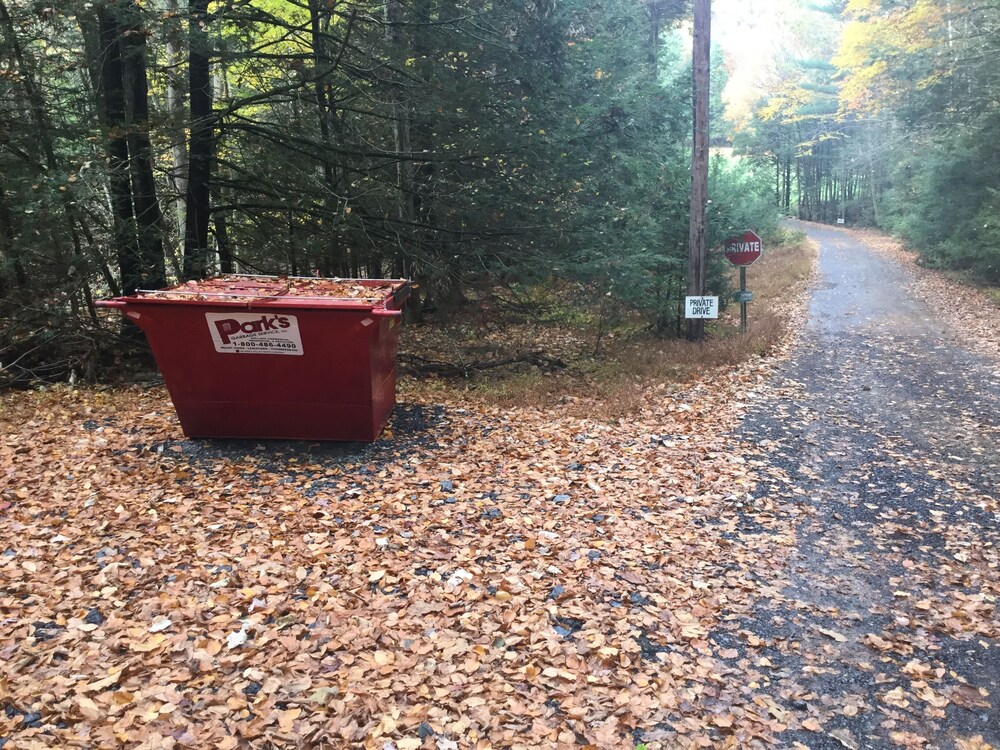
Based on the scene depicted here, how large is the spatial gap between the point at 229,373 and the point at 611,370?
6935mm

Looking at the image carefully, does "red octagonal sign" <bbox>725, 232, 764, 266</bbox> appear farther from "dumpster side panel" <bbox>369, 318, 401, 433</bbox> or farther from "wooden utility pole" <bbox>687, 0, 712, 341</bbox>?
"dumpster side panel" <bbox>369, 318, 401, 433</bbox>

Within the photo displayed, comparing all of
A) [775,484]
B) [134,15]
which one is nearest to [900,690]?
[775,484]

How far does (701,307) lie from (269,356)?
29.1ft

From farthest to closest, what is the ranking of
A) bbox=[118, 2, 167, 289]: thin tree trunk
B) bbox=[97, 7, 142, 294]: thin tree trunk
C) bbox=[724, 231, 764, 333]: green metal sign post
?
bbox=[724, 231, 764, 333]: green metal sign post → bbox=[118, 2, 167, 289]: thin tree trunk → bbox=[97, 7, 142, 294]: thin tree trunk

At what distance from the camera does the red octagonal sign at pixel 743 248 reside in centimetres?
1311

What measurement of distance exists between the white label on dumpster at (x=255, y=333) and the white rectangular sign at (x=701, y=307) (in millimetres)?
8606

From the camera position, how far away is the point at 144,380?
8.88m

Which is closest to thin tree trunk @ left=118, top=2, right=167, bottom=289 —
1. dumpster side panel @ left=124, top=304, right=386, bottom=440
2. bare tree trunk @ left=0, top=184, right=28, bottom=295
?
bare tree trunk @ left=0, top=184, right=28, bottom=295

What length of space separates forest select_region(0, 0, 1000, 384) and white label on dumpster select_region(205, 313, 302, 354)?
2.58 metres

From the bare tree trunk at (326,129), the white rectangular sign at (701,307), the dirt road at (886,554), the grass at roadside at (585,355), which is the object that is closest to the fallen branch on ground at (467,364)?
the grass at roadside at (585,355)

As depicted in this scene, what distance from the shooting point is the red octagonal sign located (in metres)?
13.1

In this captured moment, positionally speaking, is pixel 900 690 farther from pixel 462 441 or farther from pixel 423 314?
pixel 423 314

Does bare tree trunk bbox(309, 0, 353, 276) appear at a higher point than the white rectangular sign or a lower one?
higher

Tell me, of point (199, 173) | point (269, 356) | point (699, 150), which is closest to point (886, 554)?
point (269, 356)
